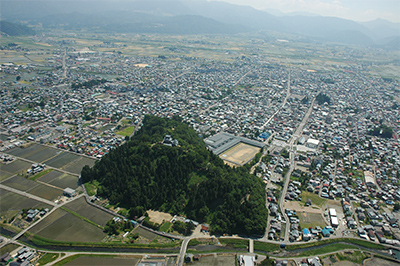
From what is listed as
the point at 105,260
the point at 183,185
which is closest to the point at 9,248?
the point at 105,260

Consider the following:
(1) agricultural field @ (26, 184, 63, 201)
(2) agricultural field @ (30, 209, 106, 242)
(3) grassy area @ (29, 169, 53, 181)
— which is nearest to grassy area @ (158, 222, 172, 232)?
(2) agricultural field @ (30, 209, 106, 242)

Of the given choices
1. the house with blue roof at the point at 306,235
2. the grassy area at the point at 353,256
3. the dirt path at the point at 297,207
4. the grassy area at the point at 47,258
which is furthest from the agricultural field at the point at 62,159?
the grassy area at the point at 353,256

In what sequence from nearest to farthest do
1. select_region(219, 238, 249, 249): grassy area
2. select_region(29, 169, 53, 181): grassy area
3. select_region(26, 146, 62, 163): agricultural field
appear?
1. select_region(219, 238, 249, 249): grassy area
2. select_region(29, 169, 53, 181): grassy area
3. select_region(26, 146, 62, 163): agricultural field

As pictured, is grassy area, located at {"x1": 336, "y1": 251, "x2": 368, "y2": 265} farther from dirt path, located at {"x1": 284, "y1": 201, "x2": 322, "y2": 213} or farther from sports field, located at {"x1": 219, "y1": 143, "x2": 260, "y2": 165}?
sports field, located at {"x1": 219, "y1": 143, "x2": 260, "y2": 165}

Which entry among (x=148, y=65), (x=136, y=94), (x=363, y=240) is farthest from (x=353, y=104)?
(x=148, y=65)

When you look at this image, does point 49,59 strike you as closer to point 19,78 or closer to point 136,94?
point 19,78

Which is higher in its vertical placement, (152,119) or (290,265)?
(152,119)

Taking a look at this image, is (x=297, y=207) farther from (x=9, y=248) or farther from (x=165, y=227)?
(x=9, y=248)

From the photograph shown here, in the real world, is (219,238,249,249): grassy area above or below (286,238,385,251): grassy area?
above
